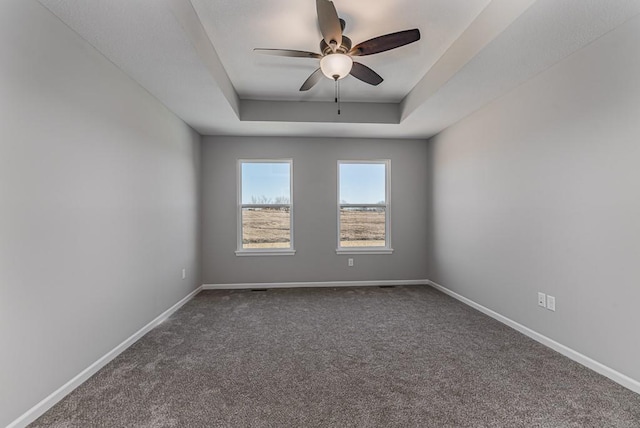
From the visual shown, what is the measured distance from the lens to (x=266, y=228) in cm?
490

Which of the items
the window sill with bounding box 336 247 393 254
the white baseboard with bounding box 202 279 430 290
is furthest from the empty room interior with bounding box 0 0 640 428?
the window sill with bounding box 336 247 393 254

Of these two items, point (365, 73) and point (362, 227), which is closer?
point (365, 73)

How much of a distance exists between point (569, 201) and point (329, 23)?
90.5 inches

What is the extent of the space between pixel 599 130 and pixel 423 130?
244cm

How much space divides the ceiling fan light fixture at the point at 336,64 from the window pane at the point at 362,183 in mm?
2597

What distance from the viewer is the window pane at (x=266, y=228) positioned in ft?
16.0

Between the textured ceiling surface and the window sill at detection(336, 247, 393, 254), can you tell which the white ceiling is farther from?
the window sill at detection(336, 247, 393, 254)

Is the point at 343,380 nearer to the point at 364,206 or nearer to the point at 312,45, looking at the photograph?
the point at 312,45

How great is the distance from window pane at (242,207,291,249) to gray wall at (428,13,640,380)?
2707 millimetres

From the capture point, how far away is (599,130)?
2.19m

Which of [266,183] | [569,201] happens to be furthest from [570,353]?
[266,183]

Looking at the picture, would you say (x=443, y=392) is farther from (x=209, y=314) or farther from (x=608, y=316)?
(x=209, y=314)

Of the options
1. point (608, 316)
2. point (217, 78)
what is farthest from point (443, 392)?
point (217, 78)

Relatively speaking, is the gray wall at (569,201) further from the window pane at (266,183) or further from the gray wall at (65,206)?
the gray wall at (65,206)
